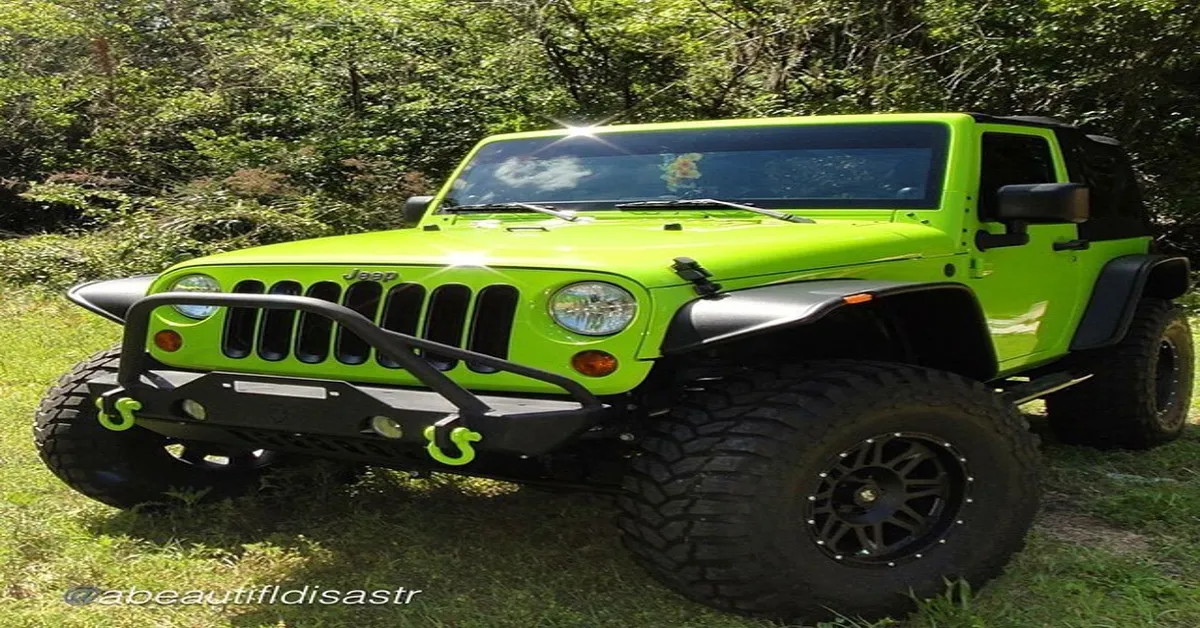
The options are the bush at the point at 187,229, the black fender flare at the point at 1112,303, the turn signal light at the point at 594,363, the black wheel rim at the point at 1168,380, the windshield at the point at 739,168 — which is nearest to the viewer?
the turn signal light at the point at 594,363

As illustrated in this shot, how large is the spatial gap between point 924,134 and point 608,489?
1.76 metres

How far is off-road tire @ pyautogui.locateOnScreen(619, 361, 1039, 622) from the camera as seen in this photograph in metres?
2.53

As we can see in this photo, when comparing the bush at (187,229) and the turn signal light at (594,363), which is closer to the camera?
the turn signal light at (594,363)

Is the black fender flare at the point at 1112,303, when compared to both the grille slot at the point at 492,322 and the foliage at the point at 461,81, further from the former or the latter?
the foliage at the point at 461,81

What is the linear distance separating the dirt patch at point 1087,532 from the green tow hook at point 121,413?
2937 millimetres

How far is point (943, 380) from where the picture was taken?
9.42 ft

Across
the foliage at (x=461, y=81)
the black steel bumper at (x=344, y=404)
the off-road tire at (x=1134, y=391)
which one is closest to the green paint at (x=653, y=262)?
the black steel bumper at (x=344, y=404)

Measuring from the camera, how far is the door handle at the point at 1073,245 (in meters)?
4.03

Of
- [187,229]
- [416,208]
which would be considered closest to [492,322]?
[416,208]

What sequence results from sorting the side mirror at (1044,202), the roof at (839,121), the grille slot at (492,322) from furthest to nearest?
the roof at (839,121), the side mirror at (1044,202), the grille slot at (492,322)

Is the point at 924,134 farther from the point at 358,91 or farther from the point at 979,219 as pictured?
the point at 358,91

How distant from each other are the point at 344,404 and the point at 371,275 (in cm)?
43

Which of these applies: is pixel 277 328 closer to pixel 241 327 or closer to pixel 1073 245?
pixel 241 327

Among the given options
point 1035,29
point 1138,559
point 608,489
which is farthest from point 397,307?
point 1035,29
